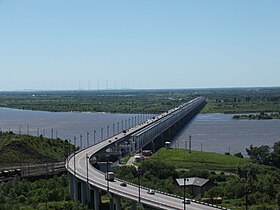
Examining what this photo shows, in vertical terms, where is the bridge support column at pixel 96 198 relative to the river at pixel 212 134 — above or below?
above

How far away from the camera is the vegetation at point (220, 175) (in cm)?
3909

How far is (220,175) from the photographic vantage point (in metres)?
50.5

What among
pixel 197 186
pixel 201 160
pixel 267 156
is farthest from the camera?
pixel 201 160

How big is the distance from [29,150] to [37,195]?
2256 cm

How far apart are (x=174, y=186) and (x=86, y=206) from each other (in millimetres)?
8806

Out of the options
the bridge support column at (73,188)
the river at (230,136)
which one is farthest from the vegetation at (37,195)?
the river at (230,136)

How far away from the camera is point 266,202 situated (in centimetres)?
3847

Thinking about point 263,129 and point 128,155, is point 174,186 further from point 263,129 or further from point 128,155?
point 263,129

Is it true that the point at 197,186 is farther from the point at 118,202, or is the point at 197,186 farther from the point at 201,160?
the point at 201,160

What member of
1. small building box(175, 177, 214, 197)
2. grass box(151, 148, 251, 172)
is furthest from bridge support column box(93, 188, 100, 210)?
grass box(151, 148, 251, 172)

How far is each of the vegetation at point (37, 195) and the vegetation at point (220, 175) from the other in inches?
239

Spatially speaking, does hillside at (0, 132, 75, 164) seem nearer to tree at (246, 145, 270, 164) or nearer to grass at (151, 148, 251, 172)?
grass at (151, 148, 251, 172)

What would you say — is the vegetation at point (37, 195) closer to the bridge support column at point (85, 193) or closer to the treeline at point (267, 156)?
the bridge support column at point (85, 193)

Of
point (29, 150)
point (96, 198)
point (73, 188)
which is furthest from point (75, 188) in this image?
point (29, 150)
